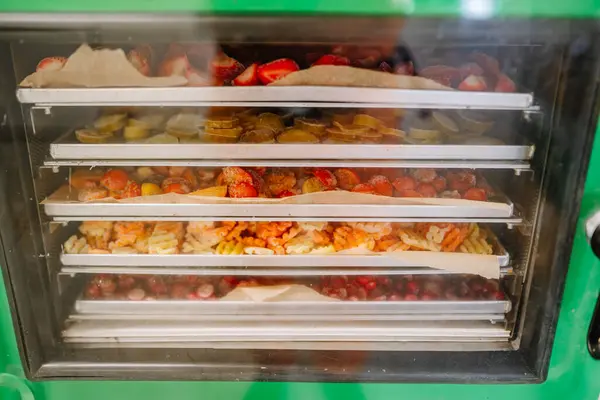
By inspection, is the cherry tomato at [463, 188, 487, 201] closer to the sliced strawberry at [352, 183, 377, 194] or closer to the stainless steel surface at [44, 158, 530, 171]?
the stainless steel surface at [44, 158, 530, 171]

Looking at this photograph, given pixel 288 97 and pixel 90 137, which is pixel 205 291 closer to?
pixel 90 137

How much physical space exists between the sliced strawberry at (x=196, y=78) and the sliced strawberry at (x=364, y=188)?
1.52ft

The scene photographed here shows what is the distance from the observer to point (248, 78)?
4.13 feet

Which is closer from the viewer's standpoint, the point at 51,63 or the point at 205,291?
the point at 51,63

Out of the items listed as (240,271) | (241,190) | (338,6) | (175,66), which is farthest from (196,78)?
(240,271)

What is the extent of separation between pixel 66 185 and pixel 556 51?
1.26 meters

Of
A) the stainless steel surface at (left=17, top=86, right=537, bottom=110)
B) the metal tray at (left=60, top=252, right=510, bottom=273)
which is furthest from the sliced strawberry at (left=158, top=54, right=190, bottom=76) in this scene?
the metal tray at (left=60, top=252, right=510, bottom=273)

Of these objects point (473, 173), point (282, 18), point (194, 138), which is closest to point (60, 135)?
point (194, 138)

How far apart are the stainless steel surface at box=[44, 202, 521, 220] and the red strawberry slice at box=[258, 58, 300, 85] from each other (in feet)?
1.01

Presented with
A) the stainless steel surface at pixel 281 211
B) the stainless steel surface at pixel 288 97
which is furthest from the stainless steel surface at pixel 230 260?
the stainless steel surface at pixel 288 97

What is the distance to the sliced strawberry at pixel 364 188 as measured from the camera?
1354 millimetres

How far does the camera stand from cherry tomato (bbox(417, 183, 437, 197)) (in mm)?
1378

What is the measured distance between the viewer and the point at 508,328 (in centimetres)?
136

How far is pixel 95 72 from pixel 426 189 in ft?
2.87
